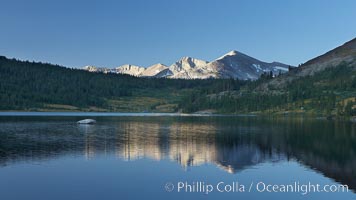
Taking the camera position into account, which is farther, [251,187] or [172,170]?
[172,170]

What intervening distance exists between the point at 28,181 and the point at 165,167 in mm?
21809

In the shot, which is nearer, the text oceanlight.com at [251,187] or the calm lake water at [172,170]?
the calm lake water at [172,170]

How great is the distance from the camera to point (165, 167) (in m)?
61.5

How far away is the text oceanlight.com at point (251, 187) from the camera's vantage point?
1816 inches

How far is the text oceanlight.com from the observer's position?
46128mm

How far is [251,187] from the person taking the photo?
47875 mm

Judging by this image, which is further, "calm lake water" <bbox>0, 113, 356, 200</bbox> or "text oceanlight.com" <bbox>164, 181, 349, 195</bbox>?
"text oceanlight.com" <bbox>164, 181, 349, 195</bbox>

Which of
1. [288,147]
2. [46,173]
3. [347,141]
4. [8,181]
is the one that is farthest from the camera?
[347,141]

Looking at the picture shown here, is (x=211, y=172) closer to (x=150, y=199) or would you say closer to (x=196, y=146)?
(x=150, y=199)

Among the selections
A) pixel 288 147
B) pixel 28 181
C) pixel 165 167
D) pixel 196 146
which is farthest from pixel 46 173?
pixel 288 147

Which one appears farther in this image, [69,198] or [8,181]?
[8,181]

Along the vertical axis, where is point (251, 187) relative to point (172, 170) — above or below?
below

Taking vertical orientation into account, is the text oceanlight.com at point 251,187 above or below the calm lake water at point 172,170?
below

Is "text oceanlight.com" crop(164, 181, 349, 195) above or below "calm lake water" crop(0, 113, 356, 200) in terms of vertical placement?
below
